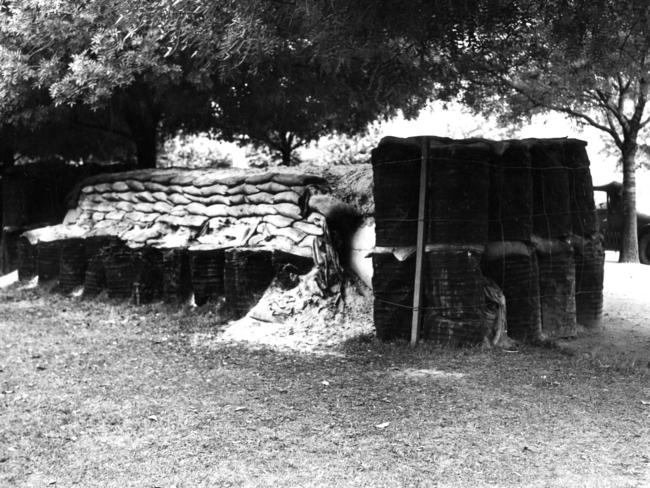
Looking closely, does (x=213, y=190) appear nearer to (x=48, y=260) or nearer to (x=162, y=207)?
(x=162, y=207)

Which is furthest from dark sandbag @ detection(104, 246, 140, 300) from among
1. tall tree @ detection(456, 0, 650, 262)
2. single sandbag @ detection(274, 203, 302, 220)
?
tall tree @ detection(456, 0, 650, 262)

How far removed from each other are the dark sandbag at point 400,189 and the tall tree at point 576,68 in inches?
41.8

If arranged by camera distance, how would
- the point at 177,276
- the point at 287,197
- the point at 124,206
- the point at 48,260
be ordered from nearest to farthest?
the point at 287,197 < the point at 177,276 < the point at 124,206 < the point at 48,260

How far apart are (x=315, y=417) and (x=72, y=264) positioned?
6672mm

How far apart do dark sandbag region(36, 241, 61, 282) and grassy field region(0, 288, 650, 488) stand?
141 inches

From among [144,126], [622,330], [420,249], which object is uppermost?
[144,126]

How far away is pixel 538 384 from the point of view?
19.4 ft

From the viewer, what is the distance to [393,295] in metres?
7.21

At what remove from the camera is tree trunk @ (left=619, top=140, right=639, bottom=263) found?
15.7 metres

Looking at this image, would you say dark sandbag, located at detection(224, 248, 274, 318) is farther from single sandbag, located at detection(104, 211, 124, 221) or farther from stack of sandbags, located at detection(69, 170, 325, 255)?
single sandbag, located at detection(104, 211, 124, 221)

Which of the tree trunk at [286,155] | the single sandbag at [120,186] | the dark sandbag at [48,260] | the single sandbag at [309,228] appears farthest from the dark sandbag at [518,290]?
the tree trunk at [286,155]

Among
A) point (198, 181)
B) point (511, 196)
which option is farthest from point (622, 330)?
point (198, 181)

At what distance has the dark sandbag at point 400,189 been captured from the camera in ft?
23.5

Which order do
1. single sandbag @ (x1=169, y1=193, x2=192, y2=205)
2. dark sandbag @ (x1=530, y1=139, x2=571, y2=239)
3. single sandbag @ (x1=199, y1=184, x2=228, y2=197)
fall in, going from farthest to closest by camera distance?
single sandbag @ (x1=169, y1=193, x2=192, y2=205)
single sandbag @ (x1=199, y1=184, x2=228, y2=197)
dark sandbag @ (x1=530, y1=139, x2=571, y2=239)
